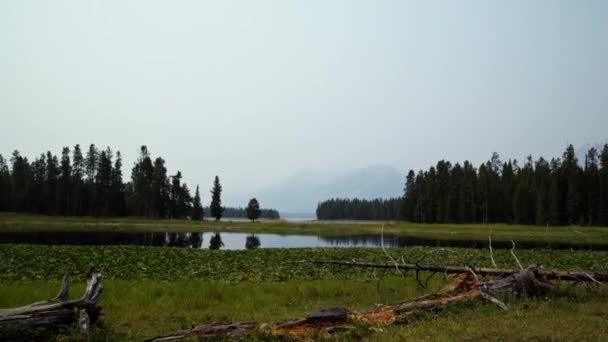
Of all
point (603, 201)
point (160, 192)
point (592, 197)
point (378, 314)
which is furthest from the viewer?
point (160, 192)

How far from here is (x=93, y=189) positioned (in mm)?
108375

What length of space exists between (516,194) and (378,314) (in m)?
101

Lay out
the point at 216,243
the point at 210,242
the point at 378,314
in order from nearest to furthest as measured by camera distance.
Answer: the point at 378,314, the point at 216,243, the point at 210,242

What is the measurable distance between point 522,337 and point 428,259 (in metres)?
22.7

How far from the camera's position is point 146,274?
2184 cm

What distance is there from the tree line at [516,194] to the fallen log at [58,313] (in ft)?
298

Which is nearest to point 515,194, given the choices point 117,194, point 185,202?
point 185,202

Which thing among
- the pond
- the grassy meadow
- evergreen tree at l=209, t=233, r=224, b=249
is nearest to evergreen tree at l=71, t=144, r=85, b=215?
the pond

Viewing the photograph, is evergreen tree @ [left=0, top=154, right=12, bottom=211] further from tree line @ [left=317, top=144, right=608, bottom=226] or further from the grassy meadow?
tree line @ [left=317, top=144, right=608, bottom=226]

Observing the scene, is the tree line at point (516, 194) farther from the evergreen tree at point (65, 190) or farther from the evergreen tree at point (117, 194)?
the evergreen tree at point (65, 190)

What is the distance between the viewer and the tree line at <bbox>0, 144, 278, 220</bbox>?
104125 millimetres

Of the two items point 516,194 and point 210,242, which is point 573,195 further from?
point 210,242

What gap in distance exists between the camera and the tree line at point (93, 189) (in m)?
104

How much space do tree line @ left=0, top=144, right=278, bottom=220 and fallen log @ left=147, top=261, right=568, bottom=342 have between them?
105 metres
